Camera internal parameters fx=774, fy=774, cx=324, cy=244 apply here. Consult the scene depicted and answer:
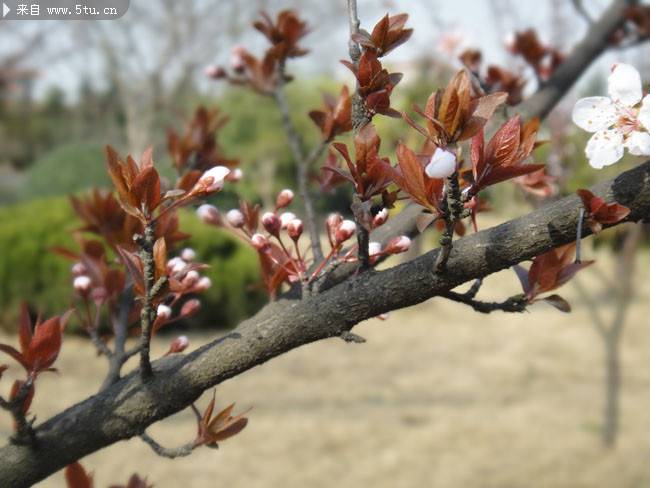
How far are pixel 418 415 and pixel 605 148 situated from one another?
187 inches

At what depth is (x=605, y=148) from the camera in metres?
0.86

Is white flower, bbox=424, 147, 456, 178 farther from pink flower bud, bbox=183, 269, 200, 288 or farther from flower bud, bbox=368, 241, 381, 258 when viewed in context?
pink flower bud, bbox=183, 269, 200, 288

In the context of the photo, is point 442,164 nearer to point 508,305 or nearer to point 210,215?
point 508,305

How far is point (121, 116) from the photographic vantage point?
2470 centimetres

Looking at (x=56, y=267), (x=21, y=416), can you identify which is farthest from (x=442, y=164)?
(x=56, y=267)

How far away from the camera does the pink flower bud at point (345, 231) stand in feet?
3.19

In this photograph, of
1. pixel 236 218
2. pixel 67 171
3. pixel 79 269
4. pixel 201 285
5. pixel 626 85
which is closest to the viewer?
pixel 626 85

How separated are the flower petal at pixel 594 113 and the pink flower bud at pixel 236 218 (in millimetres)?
460

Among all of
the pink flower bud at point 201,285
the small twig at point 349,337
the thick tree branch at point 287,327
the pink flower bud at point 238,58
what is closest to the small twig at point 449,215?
the thick tree branch at point 287,327

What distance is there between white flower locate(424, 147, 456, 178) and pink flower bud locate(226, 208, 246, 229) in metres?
0.41

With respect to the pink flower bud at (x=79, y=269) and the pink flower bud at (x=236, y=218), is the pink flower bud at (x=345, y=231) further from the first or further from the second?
the pink flower bud at (x=79, y=269)

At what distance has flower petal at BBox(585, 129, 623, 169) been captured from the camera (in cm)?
85

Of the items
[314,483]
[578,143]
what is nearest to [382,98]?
[314,483]

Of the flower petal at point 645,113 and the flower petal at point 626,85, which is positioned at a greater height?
the flower petal at point 626,85
